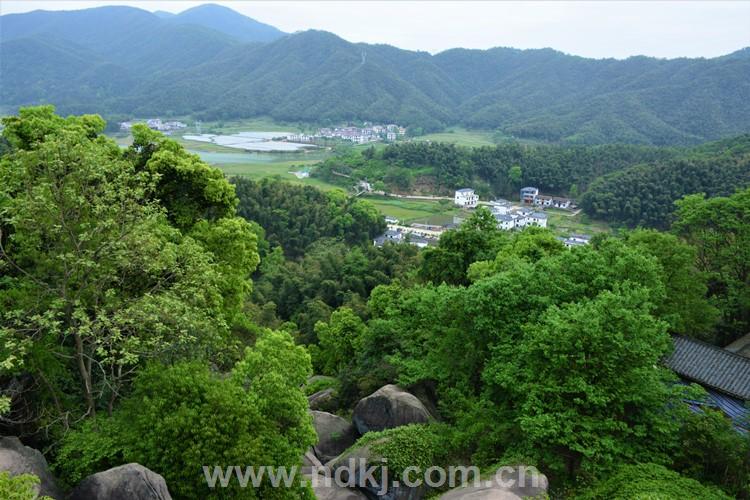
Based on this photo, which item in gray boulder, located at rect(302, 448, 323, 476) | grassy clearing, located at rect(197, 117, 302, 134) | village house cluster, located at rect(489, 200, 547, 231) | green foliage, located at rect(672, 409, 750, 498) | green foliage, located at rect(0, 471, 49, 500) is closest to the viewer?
green foliage, located at rect(0, 471, 49, 500)

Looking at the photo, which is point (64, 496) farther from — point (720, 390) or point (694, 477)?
point (720, 390)

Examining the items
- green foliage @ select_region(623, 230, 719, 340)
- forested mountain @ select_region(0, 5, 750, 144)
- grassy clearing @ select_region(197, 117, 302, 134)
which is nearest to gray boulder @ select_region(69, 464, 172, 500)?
green foliage @ select_region(623, 230, 719, 340)

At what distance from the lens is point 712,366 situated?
47.8 feet

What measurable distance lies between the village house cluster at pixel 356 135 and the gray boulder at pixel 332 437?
124m

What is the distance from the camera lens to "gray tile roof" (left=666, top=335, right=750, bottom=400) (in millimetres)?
13867

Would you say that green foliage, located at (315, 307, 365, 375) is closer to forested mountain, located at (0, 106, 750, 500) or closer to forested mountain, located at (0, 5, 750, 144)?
forested mountain, located at (0, 106, 750, 500)

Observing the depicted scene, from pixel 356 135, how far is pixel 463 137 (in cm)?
2832

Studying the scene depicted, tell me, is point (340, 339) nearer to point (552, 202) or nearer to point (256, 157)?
point (552, 202)

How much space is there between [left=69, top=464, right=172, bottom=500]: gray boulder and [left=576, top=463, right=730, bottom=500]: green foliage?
6.97 m

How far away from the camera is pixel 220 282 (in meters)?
14.7

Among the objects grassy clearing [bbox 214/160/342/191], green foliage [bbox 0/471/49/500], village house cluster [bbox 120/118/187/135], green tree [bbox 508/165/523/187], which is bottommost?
green foliage [bbox 0/471/49/500]

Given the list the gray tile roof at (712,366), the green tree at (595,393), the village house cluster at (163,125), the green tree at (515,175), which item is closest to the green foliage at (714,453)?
the green tree at (595,393)

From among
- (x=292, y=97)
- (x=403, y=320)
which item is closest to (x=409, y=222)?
(x=403, y=320)

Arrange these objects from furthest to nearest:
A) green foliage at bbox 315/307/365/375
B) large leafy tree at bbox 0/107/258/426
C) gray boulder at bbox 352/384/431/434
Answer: green foliage at bbox 315/307/365/375, gray boulder at bbox 352/384/431/434, large leafy tree at bbox 0/107/258/426
